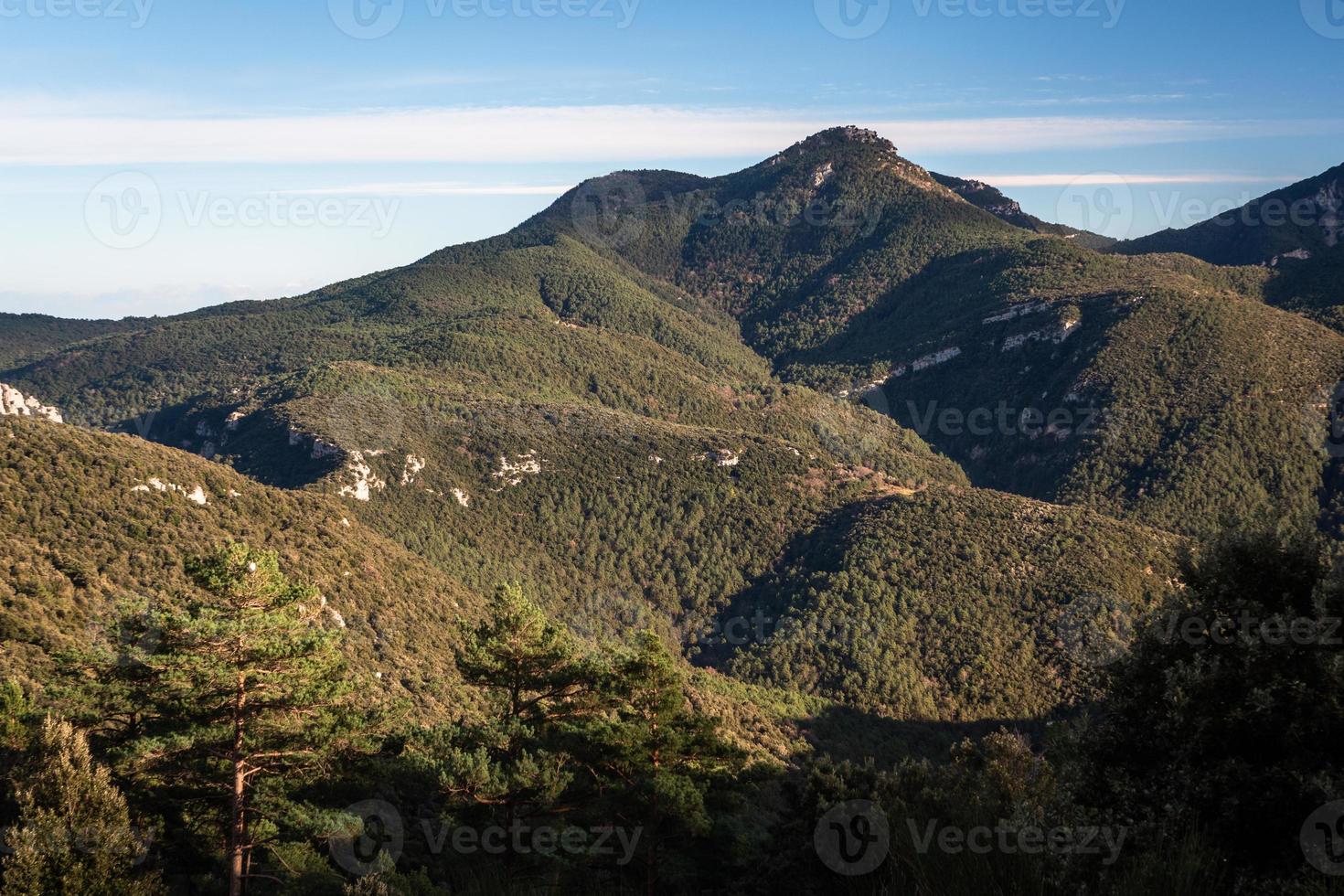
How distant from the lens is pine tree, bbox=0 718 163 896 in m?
13.6

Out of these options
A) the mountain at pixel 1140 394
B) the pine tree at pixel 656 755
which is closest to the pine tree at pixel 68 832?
the pine tree at pixel 656 755

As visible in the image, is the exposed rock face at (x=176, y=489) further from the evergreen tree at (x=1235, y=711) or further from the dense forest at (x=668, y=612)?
the evergreen tree at (x=1235, y=711)

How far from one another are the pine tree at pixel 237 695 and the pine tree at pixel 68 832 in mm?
1589

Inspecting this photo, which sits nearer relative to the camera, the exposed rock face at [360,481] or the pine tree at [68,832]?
the pine tree at [68,832]

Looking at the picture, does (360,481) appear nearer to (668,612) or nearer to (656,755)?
(668,612)

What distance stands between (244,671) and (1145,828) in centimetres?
1580

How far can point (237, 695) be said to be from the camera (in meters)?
17.9

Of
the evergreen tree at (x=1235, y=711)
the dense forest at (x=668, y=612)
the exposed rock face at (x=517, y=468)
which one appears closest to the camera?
the evergreen tree at (x=1235, y=711)

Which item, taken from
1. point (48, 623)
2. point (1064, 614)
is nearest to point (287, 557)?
point (48, 623)

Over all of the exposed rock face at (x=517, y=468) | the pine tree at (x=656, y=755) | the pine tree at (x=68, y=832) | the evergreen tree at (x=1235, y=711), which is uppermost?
the evergreen tree at (x=1235, y=711)

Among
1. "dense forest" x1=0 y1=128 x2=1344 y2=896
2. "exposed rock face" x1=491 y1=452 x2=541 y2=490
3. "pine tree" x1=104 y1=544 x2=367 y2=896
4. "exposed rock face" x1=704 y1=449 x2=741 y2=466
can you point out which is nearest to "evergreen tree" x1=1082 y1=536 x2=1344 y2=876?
"dense forest" x1=0 y1=128 x2=1344 y2=896

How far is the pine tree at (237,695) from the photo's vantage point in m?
17.2

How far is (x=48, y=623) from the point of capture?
1291 inches

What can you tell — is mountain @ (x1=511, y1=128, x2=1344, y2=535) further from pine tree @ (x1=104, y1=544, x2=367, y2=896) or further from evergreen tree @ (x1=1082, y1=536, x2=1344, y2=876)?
pine tree @ (x1=104, y1=544, x2=367, y2=896)
